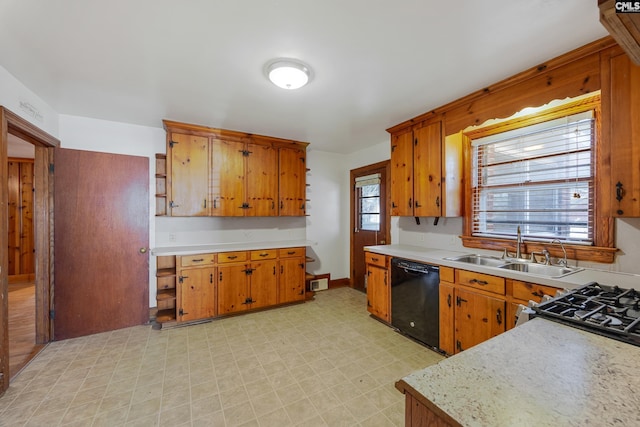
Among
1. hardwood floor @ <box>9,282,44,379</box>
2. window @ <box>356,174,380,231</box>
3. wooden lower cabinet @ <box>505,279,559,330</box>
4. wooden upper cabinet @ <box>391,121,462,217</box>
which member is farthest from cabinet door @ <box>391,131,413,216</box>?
hardwood floor @ <box>9,282,44,379</box>

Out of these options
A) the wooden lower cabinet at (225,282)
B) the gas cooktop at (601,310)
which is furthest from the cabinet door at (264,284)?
the gas cooktop at (601,310)

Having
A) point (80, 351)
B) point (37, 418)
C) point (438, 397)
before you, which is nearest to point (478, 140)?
point (438, 397)

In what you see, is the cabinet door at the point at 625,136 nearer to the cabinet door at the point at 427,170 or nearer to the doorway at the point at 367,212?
the cabinet door at the point at 427,170

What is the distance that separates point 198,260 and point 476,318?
2.99 meters

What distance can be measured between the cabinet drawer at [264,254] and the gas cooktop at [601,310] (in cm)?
297

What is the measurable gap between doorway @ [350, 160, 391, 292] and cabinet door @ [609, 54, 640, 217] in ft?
8.20

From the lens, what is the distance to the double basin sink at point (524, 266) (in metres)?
2.02

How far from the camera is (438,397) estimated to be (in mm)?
667

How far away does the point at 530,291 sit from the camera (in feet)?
6.18

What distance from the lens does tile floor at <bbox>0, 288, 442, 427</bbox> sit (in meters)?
1.79

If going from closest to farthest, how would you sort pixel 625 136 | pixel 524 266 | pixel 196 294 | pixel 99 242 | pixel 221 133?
pixel 625 136
pixel 524 266
pixel 99 242
pixel 196 294
pixel 221 133

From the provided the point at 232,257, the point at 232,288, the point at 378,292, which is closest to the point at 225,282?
the point at 232,288

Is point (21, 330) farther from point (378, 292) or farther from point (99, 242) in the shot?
point (378, 292)

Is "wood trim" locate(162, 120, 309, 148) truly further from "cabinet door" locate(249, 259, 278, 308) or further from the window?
"cabinet door" locate(249, 259, 278, 308)
